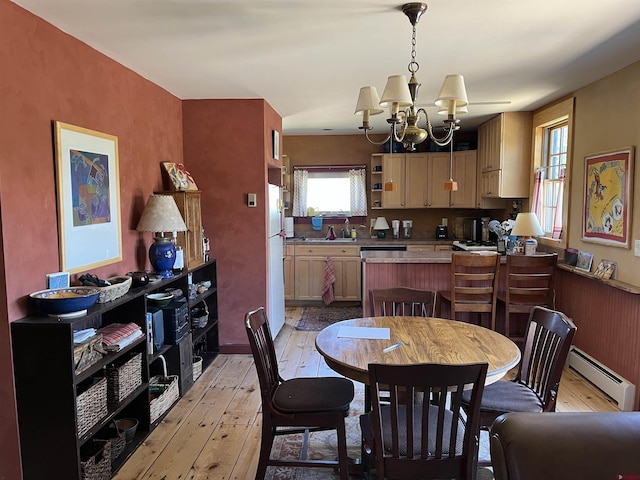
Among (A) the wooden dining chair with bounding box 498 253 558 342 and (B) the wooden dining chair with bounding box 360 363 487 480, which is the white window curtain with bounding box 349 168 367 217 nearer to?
(A) the wooden dining chair with bounding box 498 253 558 342

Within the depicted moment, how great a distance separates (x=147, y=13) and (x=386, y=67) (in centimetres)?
165

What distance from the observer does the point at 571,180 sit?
158 inches

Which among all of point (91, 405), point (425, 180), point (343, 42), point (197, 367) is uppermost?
point (343, 42)

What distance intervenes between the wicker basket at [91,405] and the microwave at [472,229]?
Answer: 16.3ft

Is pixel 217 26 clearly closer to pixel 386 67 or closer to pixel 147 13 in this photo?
pixel 147 13

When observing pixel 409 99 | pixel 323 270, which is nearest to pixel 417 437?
pixel 409 99

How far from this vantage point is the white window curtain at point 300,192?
21.6 ft

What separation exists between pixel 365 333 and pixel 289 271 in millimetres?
3670

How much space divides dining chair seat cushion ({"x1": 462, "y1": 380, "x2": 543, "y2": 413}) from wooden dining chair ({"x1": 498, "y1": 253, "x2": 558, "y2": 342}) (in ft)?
4.58

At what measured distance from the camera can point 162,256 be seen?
10.5ft

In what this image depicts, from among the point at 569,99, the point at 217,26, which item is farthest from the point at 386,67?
the point at 569,99

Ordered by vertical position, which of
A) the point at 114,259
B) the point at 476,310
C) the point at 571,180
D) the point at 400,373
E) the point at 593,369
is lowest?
the point at 593,369

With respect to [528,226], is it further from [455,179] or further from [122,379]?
[122,379]

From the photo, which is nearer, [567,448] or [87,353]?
[567,448]
